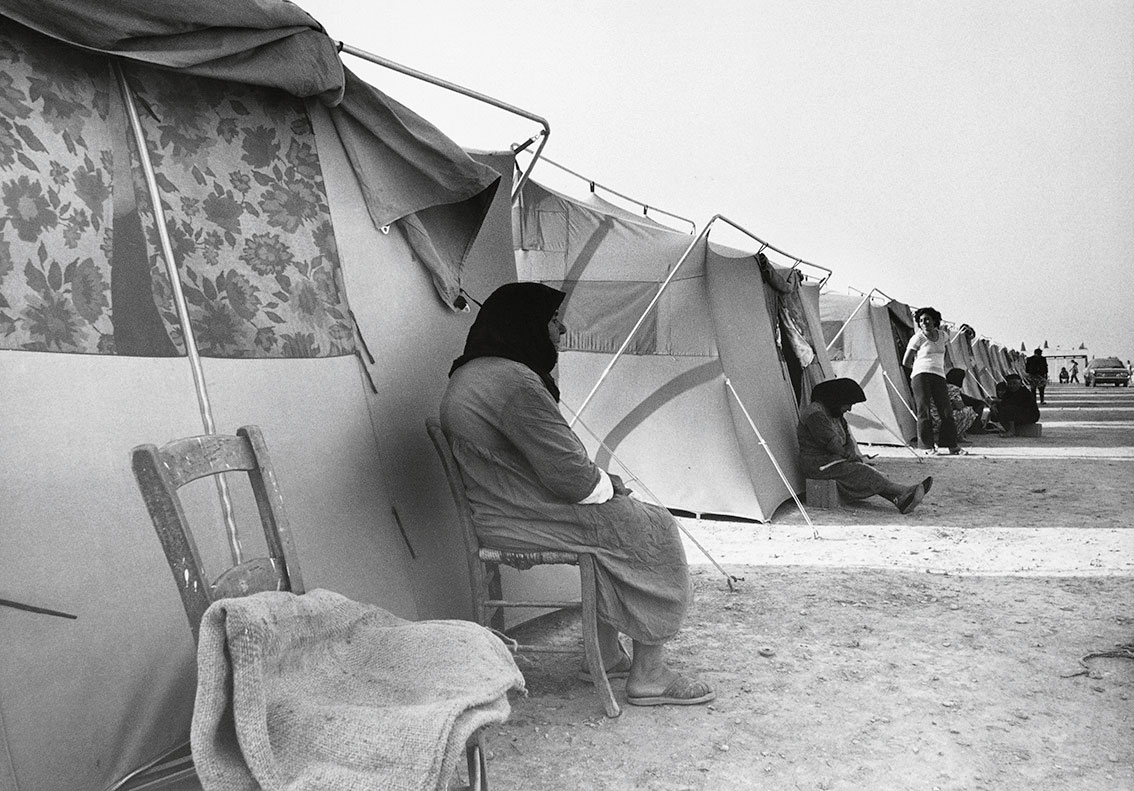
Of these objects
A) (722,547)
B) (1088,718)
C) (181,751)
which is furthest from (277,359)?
(722,547)

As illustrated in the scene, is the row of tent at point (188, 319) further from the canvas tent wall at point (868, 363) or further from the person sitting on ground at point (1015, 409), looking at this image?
the person sitting on ground at point (1015, 409)

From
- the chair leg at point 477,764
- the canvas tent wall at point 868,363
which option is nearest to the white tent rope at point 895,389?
the canvas tent wall at point 868,363

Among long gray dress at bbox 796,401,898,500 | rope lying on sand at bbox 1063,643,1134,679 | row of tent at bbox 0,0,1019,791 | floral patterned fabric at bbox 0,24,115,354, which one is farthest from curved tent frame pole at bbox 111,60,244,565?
long gray dress at bbox 796,401,898,500

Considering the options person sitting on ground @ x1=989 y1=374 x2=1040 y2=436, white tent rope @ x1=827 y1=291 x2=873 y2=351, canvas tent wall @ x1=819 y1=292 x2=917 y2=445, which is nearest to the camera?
white tent rope @ x1=827 y1=291 x2=873 y2=351

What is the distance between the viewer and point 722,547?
5977 mm

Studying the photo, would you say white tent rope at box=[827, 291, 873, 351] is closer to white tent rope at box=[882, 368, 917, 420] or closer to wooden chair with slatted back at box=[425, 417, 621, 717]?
white tent rope at box=[882, 368, 917, 420]

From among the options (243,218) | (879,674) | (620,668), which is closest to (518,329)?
(243,218)

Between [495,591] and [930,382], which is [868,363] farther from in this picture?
[495,591]

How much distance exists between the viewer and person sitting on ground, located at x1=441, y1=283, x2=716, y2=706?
304cm

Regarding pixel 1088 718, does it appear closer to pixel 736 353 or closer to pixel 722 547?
pixel 722 547

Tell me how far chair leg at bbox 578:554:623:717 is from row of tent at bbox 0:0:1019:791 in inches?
29.2

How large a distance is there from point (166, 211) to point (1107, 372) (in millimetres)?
52265

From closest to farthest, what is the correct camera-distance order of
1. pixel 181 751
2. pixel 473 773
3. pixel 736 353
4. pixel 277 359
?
pixel 473 773, pixel 181 751, pixel 277 359, pixel 736 353

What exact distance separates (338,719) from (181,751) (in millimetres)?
1031
